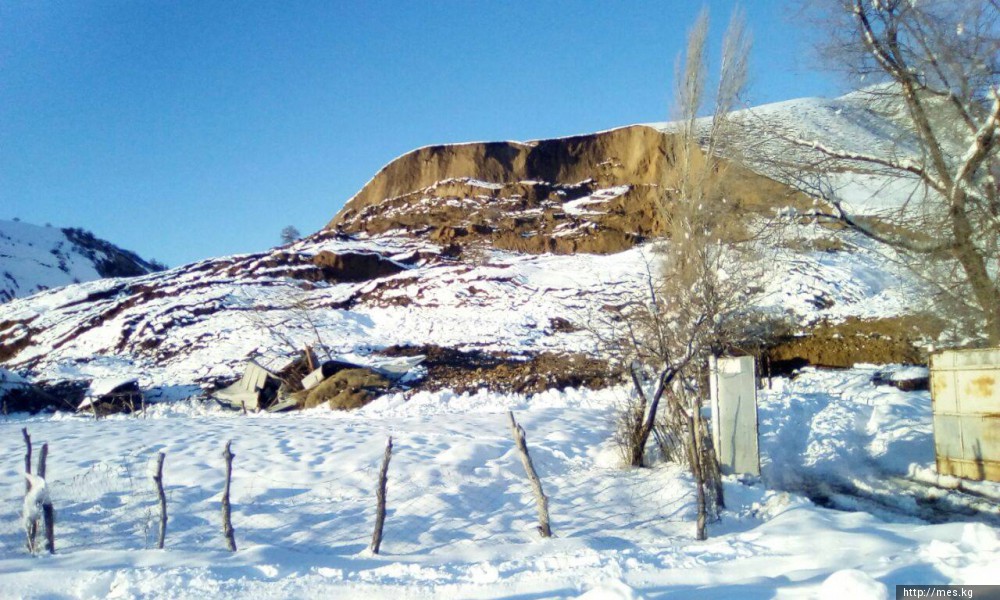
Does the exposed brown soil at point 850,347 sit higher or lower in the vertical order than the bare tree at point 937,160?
lower

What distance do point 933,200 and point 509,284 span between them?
89.9ft

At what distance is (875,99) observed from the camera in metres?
10.4

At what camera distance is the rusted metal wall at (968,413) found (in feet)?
29.4

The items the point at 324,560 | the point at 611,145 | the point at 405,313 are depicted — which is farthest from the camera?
the point at 611,145

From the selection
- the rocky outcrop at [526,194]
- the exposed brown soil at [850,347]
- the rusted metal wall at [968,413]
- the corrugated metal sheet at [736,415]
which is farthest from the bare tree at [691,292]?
the rocky outcrop at [526,194]

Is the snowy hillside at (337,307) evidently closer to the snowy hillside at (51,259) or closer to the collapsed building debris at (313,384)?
the collapsed building debris at (313,384)

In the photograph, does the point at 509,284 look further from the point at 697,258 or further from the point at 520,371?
the point at 697,258

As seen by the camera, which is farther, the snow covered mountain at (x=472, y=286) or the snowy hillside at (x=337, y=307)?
the snowy hillside at (x=337, y=307)

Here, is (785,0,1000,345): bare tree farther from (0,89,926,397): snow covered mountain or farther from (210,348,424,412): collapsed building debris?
(210,348,424,412): collapsed building debris

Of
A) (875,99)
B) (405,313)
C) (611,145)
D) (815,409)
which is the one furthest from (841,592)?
(611,145)

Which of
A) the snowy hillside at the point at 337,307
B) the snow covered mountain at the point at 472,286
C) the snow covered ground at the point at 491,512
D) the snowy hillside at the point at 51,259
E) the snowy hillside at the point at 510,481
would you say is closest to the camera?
the snow covered ground at the point at 491,512

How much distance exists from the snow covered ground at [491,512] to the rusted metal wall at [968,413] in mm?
359

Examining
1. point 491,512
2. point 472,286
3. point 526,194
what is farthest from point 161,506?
point 526,194

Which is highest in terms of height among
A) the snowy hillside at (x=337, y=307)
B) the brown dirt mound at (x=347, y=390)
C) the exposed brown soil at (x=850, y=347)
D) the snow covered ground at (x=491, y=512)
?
the snowy hillside at (x=337, y=307)
